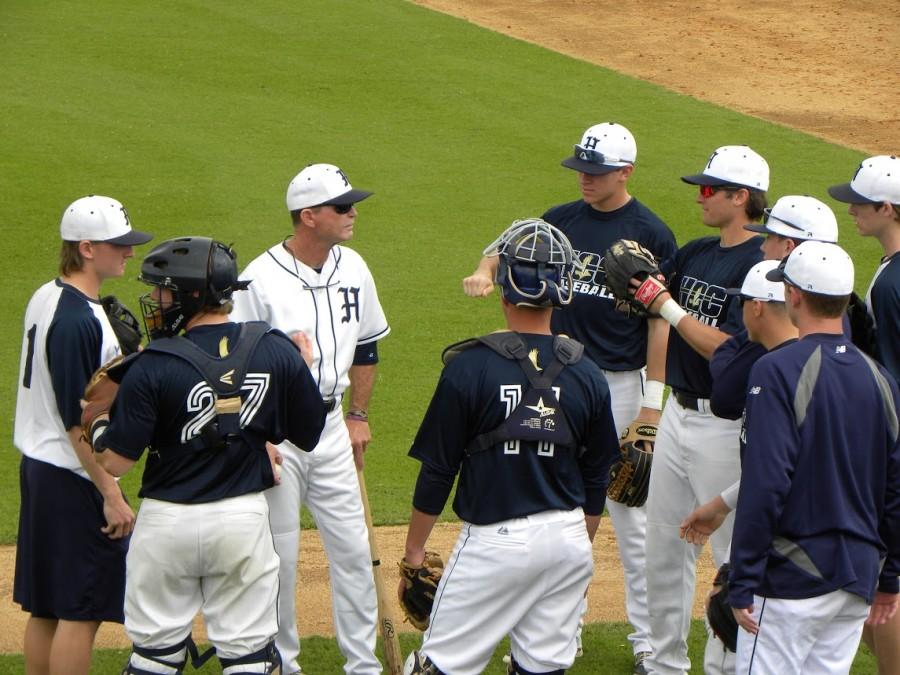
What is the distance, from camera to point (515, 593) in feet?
12.6

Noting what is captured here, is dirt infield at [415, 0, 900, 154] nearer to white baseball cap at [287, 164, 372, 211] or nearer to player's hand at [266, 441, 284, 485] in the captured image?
white baseball cap at [287, 164, 372, 211]

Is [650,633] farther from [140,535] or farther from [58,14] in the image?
[58,14]

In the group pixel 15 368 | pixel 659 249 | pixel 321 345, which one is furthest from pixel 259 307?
pixel 15 368

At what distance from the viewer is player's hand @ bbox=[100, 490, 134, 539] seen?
4.36 m

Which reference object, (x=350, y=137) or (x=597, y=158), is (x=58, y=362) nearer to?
(x=597, y=158)

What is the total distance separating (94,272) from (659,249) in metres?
2.38

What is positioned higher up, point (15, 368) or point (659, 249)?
point (659, 249)

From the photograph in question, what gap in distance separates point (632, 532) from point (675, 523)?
1.69ft

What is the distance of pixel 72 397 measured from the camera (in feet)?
14.1

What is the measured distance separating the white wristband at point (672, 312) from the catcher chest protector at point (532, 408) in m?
0.91

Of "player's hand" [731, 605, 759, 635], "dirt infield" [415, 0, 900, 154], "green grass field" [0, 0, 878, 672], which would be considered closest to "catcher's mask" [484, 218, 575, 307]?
"player's hand" [731, 605, 759, 635]

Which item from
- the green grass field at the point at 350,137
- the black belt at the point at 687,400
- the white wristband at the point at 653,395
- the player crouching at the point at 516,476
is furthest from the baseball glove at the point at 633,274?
the green grass field at the point at 350,137

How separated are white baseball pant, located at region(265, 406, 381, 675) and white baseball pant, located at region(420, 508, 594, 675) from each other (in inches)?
43.0

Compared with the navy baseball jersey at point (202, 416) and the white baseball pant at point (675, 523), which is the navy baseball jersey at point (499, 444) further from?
the white baseball pant at point (675, 523)
